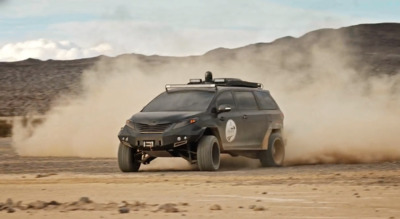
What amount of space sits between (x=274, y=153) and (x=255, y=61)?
57.5 meters

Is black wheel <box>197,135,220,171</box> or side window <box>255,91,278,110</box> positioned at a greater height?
side window <box>255,91,278,110</box>

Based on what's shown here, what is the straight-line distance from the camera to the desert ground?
433 inches

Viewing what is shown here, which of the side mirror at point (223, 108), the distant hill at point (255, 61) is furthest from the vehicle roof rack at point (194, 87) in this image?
the distant hill at point (255, 61)

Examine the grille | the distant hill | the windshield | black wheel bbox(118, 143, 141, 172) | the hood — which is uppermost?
the distant hill

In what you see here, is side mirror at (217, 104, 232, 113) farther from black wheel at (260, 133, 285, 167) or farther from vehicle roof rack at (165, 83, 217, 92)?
black wheel at (260, 133, 285, 167)

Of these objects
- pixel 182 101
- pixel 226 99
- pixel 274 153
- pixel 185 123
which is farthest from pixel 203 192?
pixel 274 153

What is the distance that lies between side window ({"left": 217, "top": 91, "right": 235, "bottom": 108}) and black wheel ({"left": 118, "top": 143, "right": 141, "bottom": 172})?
6.89ft

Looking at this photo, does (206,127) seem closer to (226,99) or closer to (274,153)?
(226,99)

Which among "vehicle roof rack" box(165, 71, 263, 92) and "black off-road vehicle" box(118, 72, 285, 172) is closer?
"black off-road vehicle" box(118, 72, 285, 172)

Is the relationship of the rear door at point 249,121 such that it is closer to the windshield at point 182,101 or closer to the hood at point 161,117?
the windshield at point 182,101

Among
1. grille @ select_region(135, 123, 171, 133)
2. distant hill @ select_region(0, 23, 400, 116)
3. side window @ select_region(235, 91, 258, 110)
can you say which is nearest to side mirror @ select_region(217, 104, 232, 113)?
side window @ select_region(235, 91, 258, 110)

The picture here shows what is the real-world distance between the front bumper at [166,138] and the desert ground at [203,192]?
0.52m

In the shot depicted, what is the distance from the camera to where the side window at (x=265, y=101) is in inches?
854

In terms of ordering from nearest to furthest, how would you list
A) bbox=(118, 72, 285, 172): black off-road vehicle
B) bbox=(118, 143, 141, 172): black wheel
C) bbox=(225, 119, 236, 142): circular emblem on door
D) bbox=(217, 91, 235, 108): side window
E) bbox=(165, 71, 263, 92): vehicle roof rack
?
bbox=(118, 72, 285, 172): black off-road vehicle
bbox=(118, 143, 141, 172): black wheel
bbox=(225, 119, 236, 142): circular emblem on door
bbox=(217, 91, 235, 108): side window
bbox=(165, 71, 263, 92): vehicle roof rack
